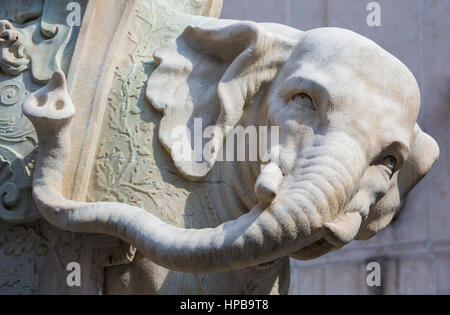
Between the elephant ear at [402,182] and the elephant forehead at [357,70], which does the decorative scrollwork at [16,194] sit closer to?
the elephant forehead at [357,70]

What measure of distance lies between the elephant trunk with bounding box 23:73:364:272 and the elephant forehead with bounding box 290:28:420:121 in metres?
0.22

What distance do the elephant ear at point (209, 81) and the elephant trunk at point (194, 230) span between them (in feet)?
0.89

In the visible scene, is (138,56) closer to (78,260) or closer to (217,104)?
(217,104)

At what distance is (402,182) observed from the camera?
11.7 feet

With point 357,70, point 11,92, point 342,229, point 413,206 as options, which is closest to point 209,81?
point 357,70

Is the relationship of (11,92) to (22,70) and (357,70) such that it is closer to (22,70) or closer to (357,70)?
(22,70)

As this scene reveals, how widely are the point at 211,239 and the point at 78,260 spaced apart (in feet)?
1.48

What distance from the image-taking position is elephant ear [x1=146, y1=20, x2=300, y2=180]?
3428mm

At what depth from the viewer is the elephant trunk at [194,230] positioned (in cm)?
309

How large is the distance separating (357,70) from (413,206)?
3702 millimetres

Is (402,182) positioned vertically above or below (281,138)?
below

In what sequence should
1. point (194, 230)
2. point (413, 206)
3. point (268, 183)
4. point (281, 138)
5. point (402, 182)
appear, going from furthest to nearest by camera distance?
point (413, 206) → point (402, 182) → point (281, 138) → point (194, 230) → point (268, 183)

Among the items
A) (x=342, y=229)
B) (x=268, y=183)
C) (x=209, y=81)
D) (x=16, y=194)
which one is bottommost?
(x=16, y=194)

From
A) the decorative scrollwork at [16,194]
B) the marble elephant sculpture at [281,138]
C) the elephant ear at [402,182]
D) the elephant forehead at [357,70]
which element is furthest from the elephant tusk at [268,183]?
the decorative scrollwork at [16,194]
